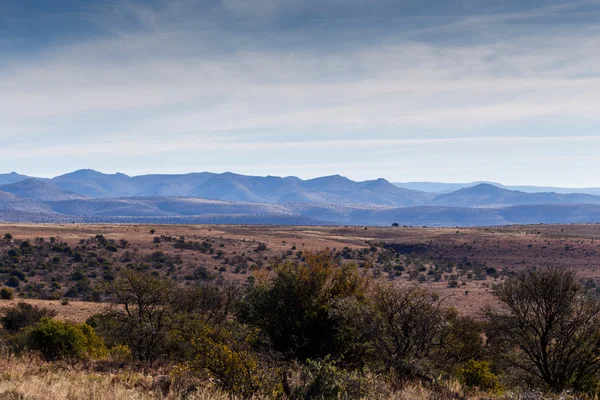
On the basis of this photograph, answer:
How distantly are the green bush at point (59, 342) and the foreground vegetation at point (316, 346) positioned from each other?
47mm

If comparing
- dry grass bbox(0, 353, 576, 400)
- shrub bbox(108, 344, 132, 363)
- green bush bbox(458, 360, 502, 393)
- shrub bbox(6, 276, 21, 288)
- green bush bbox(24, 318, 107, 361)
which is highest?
dry grass bbox(0, 353, 576, 400)

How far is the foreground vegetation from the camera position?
10281mm

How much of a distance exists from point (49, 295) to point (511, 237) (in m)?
85.7

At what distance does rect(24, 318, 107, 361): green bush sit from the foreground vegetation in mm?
47

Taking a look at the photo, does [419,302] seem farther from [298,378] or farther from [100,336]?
[100,336]

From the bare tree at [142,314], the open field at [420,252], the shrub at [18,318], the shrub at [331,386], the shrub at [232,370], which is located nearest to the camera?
the shrub at [331,386]

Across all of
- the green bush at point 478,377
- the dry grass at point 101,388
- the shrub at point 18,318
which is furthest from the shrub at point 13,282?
the green bush at point 478,377

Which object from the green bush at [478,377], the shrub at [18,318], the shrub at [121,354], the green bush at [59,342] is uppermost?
the green bush at [59,342]

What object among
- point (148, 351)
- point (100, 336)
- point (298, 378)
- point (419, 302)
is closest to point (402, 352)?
point (419, 302)

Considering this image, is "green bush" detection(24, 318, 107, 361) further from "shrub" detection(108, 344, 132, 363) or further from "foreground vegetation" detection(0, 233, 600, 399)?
"shrub" detection(108, 344, 132, 363)

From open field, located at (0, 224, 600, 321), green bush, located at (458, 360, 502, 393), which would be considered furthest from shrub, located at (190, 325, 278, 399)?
open field, located at (0, 224, 600, 321)

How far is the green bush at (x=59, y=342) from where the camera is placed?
55.4ft

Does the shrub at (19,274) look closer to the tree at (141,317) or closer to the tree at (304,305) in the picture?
the tree at (141,317)

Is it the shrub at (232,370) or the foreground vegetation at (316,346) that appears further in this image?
the foreground vegetation at (316,346)
